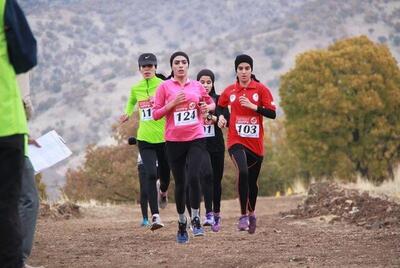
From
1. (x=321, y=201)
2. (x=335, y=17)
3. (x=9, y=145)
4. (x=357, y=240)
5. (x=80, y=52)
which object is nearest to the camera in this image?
(x=9, y=145)

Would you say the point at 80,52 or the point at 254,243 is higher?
the point at 80,52

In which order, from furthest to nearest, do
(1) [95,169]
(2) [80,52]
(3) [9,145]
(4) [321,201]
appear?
1. (2) [80,52]
2. (1) [95,169]
3. (4) [321,201]
4. (3) [9,145]

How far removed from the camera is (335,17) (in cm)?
14438

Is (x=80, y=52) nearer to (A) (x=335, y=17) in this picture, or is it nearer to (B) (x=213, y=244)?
(A) (x=335, y=17)

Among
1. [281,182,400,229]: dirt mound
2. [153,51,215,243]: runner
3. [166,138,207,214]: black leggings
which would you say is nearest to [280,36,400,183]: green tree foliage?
[281,182,400,229]: dirt mound

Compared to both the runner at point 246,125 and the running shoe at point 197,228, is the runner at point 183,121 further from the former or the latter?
the runner at point 246,125

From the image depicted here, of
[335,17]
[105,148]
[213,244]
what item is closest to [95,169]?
[105,148]

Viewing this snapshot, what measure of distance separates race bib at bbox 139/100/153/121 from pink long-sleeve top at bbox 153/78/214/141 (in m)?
1.76

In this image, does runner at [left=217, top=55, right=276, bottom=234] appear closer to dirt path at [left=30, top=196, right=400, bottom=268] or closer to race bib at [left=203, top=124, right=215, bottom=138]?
dirt path at [left=30, top=196, right=400, bottom=268]

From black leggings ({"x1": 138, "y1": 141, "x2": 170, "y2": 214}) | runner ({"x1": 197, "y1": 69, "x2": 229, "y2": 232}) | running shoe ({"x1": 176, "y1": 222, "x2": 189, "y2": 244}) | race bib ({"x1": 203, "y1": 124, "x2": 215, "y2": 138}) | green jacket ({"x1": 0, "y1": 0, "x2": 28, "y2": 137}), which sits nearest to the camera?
green jacket ({"x1": 0, "y1": 0, "x2": 28, "y2": 137})

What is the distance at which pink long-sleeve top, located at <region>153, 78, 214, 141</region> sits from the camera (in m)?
10.5

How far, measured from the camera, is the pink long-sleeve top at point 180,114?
34.6 ft

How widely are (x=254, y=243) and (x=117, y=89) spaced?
119m

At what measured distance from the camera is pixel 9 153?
5.53 metres
